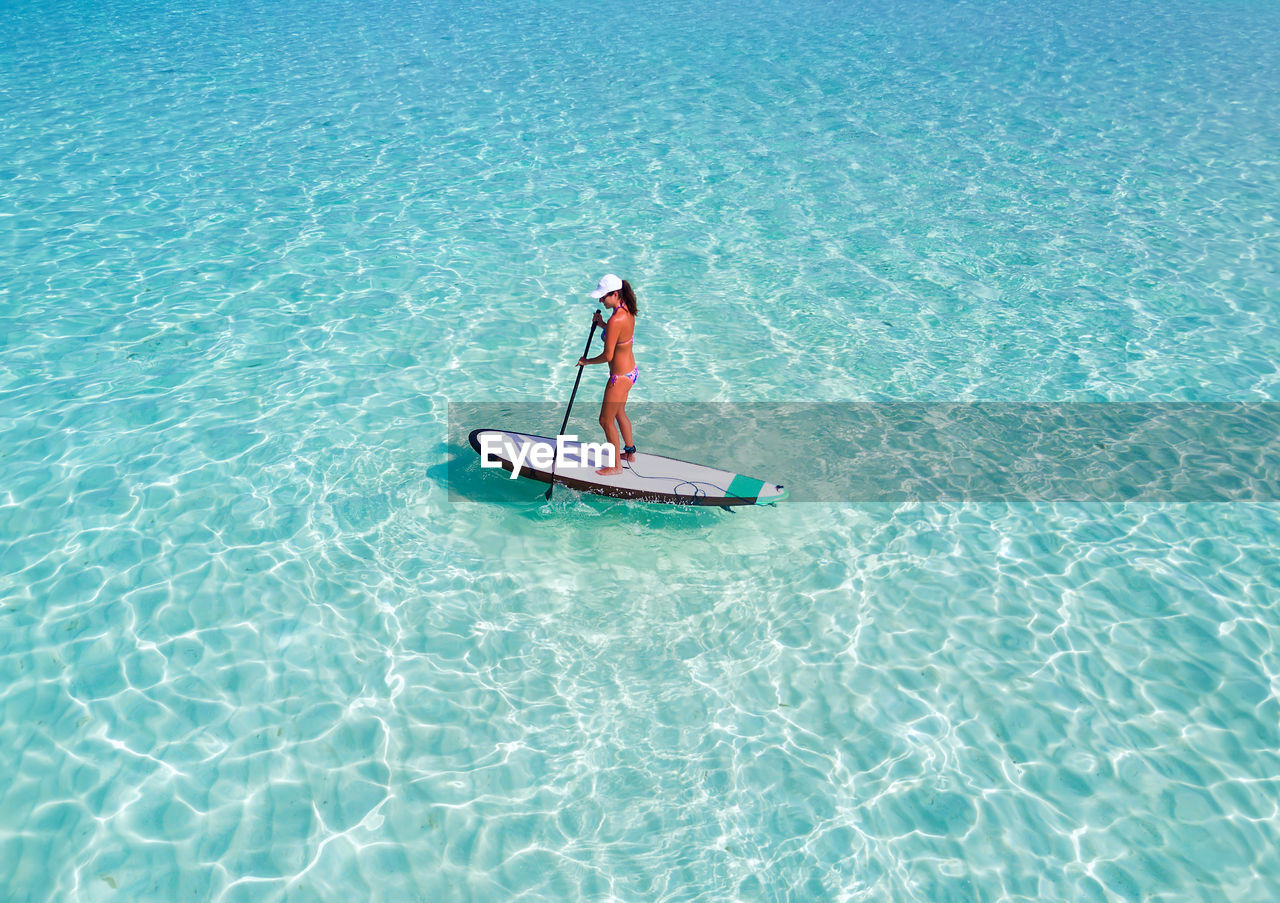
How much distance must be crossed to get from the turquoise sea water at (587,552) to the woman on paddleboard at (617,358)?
2.93 feet

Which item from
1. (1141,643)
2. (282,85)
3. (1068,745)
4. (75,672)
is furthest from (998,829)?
(282,85)

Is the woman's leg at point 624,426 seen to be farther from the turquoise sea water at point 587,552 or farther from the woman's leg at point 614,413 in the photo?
the turquoise sea water at point 587,552

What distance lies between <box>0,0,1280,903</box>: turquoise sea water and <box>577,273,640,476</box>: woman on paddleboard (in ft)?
2.93

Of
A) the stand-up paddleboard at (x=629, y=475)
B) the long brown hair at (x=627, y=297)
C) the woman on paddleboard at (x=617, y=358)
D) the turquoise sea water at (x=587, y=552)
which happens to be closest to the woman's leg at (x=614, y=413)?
the woman on paddleboard at (x=617, y=358)

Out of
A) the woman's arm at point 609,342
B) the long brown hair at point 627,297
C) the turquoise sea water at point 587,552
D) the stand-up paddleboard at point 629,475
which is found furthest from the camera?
the stand-up paddleboard at point 629,475

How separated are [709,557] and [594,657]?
1852 millimetres

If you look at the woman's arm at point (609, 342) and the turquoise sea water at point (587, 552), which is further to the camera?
the woman's arm at point (609, 342)

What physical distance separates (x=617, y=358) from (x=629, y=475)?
1.35 m

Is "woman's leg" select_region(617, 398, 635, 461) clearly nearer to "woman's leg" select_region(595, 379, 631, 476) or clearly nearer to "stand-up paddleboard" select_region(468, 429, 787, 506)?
"woman's leg" select_region(595, 379, 631, 476)

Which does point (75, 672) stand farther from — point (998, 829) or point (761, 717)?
point (998, 829)

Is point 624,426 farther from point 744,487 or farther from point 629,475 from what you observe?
point 744,487

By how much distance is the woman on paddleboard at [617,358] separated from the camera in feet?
28.1

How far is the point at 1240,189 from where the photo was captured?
17547mm

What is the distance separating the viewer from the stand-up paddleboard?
938cm
